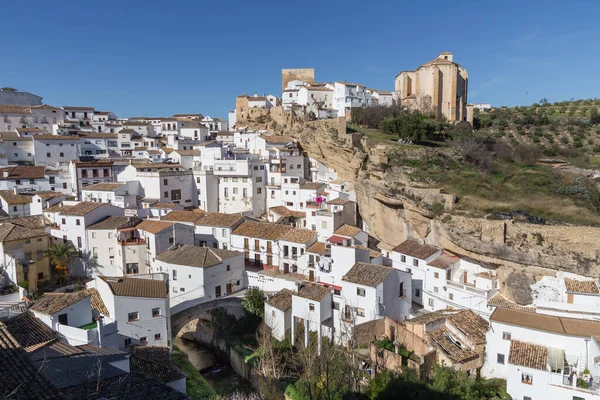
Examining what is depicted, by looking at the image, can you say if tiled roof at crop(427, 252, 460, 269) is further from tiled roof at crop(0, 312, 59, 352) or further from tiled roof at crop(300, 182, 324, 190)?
tiled roof at crop(0, 312, 59, 352)

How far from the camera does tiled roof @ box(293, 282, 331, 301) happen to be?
72.6 ft

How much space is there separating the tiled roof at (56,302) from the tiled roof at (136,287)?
6.79 ft

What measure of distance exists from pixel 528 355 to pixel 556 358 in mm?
982

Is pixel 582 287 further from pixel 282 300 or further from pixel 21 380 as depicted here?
pixel 21 380

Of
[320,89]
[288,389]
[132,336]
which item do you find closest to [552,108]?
[320,89]

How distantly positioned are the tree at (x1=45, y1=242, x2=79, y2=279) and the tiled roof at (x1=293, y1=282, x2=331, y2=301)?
1530 centimetres

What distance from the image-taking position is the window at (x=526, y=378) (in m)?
16.6

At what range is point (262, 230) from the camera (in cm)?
2925

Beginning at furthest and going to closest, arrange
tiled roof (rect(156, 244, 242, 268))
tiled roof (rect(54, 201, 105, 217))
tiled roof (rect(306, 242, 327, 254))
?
1. tiled roof (rect(54, 201, 105, 217))
2. tiled roof (rect(306, 242, 327, 254))
3. tiled roof (rect(156, 244, 242, 268))

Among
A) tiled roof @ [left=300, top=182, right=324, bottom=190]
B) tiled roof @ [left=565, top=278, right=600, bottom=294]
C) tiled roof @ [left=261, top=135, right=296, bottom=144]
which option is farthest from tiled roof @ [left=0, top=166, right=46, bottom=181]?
tiled roof @ [left=565, top=278, right=600, bottom=294]

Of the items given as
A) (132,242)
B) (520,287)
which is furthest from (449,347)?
(132,242)

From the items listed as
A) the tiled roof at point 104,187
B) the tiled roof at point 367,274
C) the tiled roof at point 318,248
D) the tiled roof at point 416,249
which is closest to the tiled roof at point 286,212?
the tiled roof at point 318,248

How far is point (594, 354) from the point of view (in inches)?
643

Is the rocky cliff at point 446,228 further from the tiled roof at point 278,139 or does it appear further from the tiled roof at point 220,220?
the tiled roof at point 220,220
